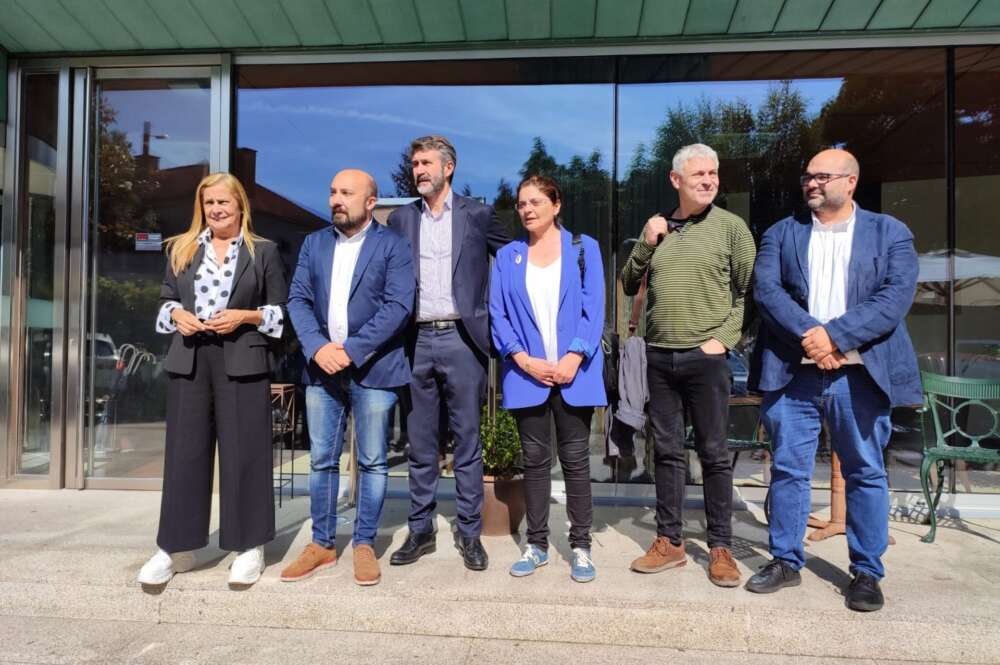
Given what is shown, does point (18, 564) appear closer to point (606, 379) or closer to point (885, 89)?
point (606, 379)

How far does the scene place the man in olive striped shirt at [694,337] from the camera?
10.5 feet

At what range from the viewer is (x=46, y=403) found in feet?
17.1

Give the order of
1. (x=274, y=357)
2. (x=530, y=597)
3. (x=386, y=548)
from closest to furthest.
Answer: (x=530, y=597) < (x=274, y=357) < (x=386, y=548)

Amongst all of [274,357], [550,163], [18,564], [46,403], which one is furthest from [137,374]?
[550,163]

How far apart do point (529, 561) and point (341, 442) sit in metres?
Answer: 1.06

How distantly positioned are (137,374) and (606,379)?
12.0 ft

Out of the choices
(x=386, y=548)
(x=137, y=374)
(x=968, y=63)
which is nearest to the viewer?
(x=386, y=548)

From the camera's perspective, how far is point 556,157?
5082 millimetres

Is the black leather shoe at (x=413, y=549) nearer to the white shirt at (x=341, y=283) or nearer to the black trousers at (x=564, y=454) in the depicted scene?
the black trousers at (x=564, y=454)

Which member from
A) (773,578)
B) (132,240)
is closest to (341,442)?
(773,578)

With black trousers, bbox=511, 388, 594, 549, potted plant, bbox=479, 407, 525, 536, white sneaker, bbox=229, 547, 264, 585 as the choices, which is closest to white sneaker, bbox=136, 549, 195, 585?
white sneaker, bbox=229, 547, 264, 585

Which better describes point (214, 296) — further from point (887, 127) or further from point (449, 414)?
point (887, 127)

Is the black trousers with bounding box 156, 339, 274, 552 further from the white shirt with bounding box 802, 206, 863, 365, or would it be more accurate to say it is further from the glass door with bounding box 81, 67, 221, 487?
the white shirt with bounding box 802, 206, 863, 365

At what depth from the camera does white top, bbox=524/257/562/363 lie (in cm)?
331
